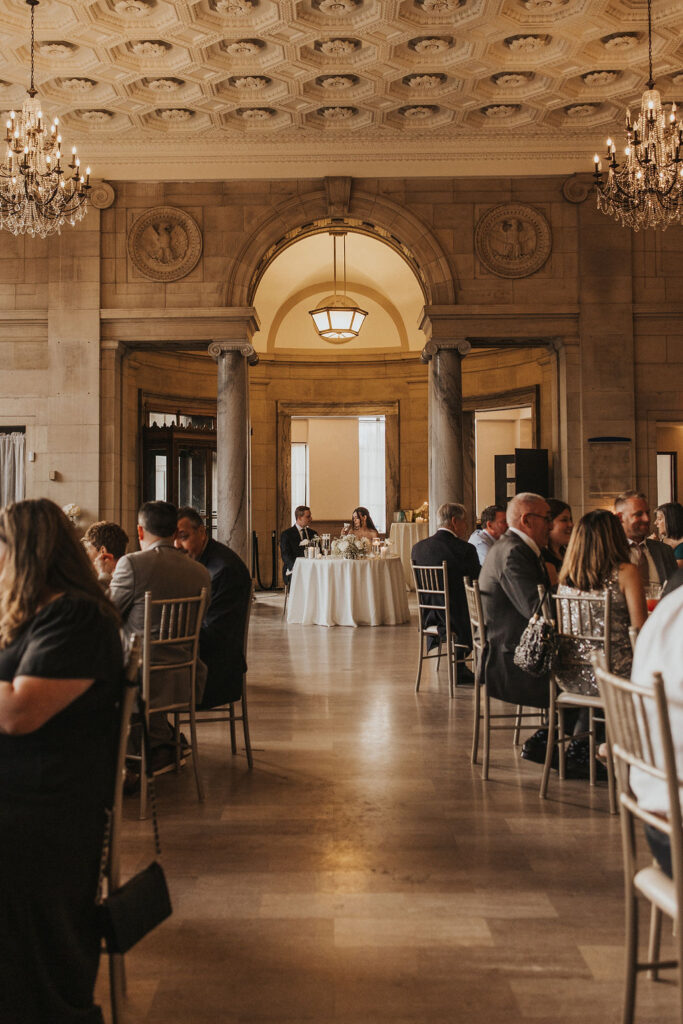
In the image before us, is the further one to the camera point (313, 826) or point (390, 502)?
point (390, 502)

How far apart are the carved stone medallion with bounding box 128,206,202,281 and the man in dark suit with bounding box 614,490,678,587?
756 cm

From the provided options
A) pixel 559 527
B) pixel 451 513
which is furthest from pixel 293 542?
pixel 559 527

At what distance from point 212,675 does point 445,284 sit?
8151mm

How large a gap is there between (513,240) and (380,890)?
10074mm

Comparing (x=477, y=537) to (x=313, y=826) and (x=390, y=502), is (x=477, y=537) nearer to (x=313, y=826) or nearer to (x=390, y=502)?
(x=313, y=826)

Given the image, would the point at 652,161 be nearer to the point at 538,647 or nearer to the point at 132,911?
the point at 538,647

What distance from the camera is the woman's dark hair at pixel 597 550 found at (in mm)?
4098

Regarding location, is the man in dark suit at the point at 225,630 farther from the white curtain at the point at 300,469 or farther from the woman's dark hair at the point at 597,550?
the white curtain at the point at 300,469

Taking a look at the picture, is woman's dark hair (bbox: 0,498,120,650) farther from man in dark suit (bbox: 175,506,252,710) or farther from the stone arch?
the stone arch

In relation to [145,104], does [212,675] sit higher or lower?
lower

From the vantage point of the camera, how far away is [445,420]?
11727mm

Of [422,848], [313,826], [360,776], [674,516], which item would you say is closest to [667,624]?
[422,848]

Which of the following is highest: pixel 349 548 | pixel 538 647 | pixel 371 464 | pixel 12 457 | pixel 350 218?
pixel 350 218

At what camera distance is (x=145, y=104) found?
426 inches
